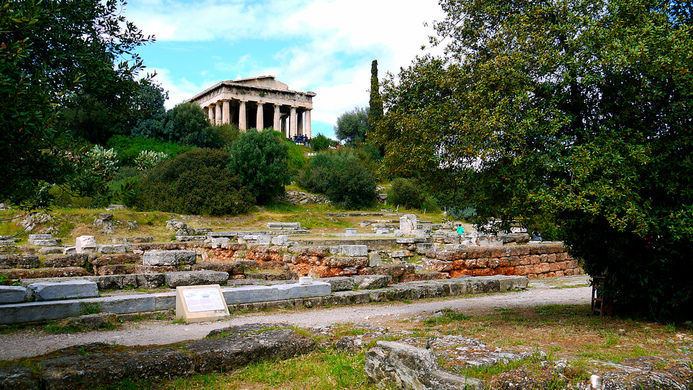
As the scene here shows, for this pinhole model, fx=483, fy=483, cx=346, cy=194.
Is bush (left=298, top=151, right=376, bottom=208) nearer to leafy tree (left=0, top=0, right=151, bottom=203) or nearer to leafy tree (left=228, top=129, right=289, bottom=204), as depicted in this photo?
leafy tree (left=228, top=129, right=289, bottom=204)

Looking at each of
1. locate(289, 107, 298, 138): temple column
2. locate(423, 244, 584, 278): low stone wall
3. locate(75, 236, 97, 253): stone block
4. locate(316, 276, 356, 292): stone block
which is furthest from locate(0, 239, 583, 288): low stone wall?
locate(289, 107, 298, 138): temple column

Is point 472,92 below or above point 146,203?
above

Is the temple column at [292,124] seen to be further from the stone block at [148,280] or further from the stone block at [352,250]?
the stone block at [148,280]

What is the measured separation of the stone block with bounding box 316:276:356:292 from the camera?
1105 cm

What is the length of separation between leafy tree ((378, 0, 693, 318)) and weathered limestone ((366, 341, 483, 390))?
9.30 feet

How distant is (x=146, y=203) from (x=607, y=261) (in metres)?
30.8

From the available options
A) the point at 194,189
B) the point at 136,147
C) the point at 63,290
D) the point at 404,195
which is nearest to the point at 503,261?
the point at 63,290

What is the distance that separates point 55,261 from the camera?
12.7 metres

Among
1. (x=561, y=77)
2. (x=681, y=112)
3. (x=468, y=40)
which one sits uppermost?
(x=468, y=40)

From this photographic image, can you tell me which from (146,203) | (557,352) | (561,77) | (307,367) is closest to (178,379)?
(307,367)

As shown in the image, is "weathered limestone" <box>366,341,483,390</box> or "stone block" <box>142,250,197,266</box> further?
"stone block" <box>142,250,197,266</box>

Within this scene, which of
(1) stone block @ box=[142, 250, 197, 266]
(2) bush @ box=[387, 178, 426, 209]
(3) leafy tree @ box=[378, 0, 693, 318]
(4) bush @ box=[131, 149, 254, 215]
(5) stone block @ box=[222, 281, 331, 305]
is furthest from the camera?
(2) bush @ box=[387, 178, 426, 209]

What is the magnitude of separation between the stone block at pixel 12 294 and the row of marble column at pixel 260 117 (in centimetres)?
4893

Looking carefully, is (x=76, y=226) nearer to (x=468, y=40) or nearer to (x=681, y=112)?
(x=468, y=40)
